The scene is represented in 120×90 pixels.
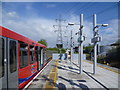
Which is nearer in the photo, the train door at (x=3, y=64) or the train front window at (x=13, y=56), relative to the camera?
the train door at (x=3, y=64)

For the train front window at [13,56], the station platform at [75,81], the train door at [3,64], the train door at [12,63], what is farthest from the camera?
the station platform at [75,81]

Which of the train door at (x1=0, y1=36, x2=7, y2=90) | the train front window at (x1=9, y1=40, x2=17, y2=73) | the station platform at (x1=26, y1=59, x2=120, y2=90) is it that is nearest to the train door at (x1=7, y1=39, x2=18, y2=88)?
the train front window at (x1=9, y1=40, x2=17, y2=73)

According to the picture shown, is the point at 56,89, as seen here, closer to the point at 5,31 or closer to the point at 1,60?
the point at 1,60

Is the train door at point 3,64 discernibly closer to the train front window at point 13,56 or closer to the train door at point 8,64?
the train door at point 8,64

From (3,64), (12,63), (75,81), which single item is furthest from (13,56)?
(75,81)

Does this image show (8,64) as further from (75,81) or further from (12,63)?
(75,81)

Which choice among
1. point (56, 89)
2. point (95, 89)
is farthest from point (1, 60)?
point (95, 89)

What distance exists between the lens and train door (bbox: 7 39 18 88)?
506 cm

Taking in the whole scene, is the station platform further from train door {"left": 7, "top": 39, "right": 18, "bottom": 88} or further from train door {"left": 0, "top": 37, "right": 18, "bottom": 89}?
train door {"left": 0, "top": 37, "right": 18, "bottom": 89}

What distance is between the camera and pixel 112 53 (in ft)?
67.6

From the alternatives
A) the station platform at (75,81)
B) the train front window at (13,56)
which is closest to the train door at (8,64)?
the train front window at (13,56)

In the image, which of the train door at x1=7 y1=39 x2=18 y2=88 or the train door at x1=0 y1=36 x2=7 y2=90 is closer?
the train door at x1=0 y1=36 x2=7 y2=90

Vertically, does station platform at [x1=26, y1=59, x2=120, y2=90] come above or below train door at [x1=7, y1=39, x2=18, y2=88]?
below

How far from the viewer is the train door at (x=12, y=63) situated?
506 cm
